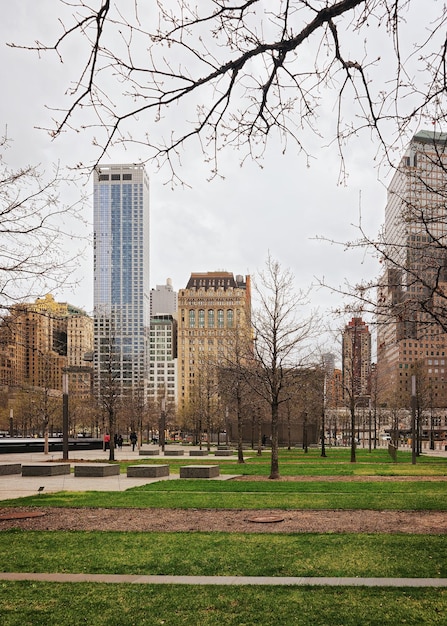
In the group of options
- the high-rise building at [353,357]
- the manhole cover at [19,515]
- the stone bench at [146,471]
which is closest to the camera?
the manhole cover at [19,515]

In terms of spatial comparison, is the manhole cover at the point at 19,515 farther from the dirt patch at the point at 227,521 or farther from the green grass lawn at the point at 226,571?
the green grass lawn at the point at 226,571

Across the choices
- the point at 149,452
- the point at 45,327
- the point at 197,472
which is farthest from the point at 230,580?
the point at 149,452

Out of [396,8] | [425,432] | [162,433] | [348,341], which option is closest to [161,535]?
[396,8]

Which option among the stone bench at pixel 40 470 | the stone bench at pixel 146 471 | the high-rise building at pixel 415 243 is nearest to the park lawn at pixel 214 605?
the high-rise building at pixel 415 243

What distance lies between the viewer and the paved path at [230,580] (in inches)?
364

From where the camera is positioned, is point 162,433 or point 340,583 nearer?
point 340,583

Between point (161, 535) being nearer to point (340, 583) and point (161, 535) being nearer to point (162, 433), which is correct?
point (340, 583)

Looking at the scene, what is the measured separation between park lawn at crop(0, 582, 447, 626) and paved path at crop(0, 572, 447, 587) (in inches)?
9.5

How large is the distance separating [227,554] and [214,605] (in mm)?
3172

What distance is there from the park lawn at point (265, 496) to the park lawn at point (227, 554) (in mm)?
4422

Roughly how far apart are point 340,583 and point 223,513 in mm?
7587

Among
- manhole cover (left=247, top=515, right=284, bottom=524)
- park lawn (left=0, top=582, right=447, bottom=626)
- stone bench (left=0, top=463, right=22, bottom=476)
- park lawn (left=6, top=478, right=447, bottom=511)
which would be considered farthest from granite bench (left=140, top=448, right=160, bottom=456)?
park lawn (left=0, top=582, right=447, bottom=626)

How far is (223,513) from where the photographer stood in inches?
656

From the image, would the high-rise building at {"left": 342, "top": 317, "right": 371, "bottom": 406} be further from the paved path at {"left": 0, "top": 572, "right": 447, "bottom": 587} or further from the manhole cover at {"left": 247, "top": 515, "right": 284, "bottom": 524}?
the paved path at {"left": 0, "top": 572, "right": 447, "bottom": 587}
